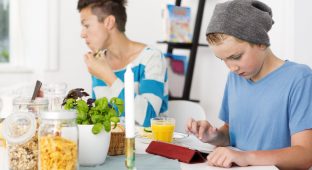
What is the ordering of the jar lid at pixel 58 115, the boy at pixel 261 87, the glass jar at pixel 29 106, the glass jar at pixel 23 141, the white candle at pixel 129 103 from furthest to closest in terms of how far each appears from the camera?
the boy at pixel 261 87 < the glass jar at pixel 29 106 < the glass jar at pixel 23 141 < the jar lid at pixel 58 115 < the white candle at pixel 129 103

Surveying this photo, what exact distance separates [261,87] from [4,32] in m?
2.59

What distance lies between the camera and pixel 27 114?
116 cm

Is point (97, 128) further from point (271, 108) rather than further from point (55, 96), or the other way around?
point (271, 108)

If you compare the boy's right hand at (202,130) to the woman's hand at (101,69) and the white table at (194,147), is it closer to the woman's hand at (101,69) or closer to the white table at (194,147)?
the white table at (194,147)

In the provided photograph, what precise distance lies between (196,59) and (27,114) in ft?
8.04

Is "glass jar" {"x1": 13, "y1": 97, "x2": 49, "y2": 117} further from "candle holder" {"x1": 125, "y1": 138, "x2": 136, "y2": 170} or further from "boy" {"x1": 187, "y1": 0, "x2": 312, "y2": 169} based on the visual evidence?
"boy" {"x1": 187, "y1": 0, "x2": 312, "y2": 169}

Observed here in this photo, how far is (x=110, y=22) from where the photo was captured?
96.3 inches

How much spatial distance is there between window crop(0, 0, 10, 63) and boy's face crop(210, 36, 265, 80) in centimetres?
252

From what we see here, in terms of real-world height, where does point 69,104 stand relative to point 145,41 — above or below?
below

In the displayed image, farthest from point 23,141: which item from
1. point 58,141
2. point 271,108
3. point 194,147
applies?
point 271,108

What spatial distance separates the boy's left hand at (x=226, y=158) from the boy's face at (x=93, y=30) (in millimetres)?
1354

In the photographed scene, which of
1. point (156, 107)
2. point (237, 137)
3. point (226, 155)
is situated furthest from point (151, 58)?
point (226, 155)

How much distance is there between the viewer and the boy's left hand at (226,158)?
1.22m

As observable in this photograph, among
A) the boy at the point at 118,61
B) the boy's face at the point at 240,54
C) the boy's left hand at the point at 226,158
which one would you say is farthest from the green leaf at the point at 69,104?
the boy at the point at 118,61
